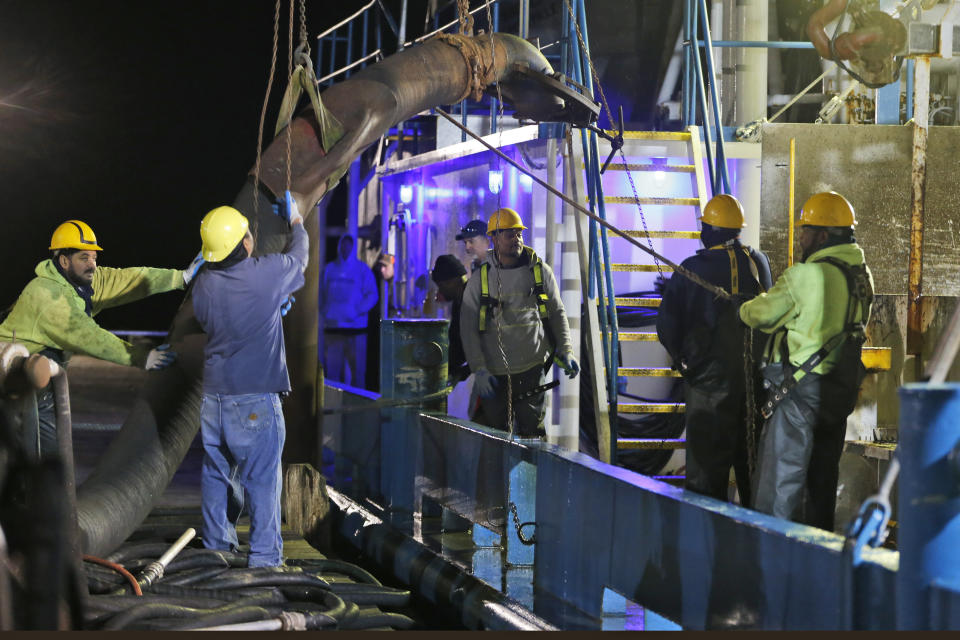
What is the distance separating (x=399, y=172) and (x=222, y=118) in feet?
56.7

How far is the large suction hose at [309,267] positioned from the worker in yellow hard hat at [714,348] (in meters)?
2.33

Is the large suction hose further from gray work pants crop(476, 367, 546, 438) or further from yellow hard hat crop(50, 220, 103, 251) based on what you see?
gray work pants crop(476, 367, 546, 438)

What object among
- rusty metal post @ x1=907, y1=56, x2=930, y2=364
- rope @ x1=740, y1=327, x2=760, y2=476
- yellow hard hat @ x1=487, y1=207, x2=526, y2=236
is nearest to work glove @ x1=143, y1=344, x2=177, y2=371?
yellow hard hat @ x1=487, y1=207, x2=526, y2=236

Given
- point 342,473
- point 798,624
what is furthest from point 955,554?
point 342,473

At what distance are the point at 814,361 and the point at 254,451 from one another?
3.20 metres

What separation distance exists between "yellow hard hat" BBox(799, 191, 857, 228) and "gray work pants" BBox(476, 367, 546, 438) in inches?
118

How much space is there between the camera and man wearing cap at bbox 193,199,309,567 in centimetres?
582

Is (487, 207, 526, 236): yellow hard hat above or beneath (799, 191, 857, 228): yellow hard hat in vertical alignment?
above

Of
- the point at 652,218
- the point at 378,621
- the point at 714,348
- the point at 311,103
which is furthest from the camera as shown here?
the point at 652,218

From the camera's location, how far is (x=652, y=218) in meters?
10.1

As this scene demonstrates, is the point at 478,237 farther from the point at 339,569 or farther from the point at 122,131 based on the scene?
the point at 122,131

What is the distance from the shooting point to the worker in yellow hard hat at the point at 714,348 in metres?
6.36

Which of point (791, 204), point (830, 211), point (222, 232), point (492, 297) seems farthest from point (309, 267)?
point (830, 211)

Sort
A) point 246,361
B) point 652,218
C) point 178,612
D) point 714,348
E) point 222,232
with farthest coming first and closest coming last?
point 652,218 → point 714,348 → point 246,361 → point 222,232 → point 178,612
